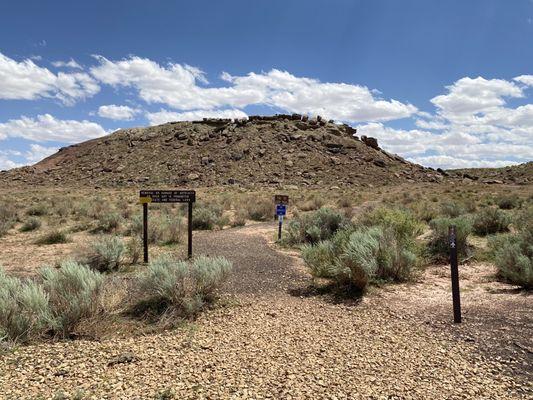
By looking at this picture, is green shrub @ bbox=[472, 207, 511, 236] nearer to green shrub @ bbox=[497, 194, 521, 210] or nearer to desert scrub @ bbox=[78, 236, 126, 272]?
green shrub @ bbox=[497, 194, 521, 210]

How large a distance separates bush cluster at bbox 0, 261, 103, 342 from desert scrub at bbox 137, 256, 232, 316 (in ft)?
2.80

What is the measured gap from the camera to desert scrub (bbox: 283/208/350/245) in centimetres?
1329

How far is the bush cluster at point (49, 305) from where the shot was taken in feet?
17.6

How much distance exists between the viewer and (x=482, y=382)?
4477 mm

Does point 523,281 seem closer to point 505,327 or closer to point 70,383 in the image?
point 505,327

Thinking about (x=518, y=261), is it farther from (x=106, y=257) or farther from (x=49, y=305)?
(x=106, y=257)

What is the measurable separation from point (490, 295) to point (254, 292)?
4151 millimetres

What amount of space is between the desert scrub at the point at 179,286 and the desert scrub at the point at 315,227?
610 cm

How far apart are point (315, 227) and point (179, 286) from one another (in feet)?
22.9

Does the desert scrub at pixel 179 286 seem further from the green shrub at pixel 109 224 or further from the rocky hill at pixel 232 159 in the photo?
the rocky hill at pixel 232 159

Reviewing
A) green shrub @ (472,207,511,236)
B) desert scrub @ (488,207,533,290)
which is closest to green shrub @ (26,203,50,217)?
green shrub @ (472,207,511,236)

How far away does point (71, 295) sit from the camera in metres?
5.95

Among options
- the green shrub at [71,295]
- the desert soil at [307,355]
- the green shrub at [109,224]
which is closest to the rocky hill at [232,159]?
the green shrub at [109,224]

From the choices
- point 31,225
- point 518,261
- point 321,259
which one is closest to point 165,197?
point 321,259
